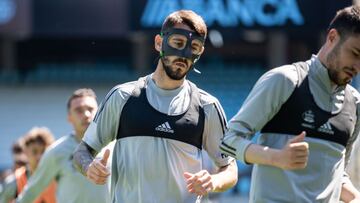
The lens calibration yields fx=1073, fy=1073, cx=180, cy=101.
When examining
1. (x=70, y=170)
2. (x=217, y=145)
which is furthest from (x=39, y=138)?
(x=217, y=145)

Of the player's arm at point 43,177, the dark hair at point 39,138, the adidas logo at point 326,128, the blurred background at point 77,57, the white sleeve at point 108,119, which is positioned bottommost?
the blurred background at point 77,57

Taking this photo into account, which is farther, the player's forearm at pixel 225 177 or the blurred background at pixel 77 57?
the blurred background at pixel 77 57

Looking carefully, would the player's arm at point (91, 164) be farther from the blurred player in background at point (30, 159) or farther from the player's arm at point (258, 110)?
the blurred player in background at point (30, 159)

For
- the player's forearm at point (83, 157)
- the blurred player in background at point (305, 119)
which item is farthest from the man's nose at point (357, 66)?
the player's forearm at point (83, 157)

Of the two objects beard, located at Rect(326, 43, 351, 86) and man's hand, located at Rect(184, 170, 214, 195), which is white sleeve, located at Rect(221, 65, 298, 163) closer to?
beard, located at Rect(326, 43, 351, 86)

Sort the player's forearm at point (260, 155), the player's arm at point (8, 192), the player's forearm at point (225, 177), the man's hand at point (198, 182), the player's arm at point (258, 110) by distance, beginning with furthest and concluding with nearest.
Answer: the player's arm at point (8, 192), the player's forearm at point (225, 177), the man's hand at point (198, 182), the player's arm at point (258, 110), the player's forearm at point (260, 155)

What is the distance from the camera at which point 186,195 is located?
20.5 feet

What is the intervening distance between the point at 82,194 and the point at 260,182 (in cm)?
312

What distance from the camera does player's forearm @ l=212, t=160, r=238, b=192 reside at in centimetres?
616

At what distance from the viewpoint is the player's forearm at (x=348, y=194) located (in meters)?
6.06

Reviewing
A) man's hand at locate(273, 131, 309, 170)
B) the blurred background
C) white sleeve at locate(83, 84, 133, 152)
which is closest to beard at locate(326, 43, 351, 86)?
man's hand at locate(273, 131, 309, 170)

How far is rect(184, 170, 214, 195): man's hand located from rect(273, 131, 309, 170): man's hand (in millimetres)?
798

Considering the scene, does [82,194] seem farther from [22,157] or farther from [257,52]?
[257,52]

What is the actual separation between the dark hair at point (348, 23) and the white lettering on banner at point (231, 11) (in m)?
3.31
